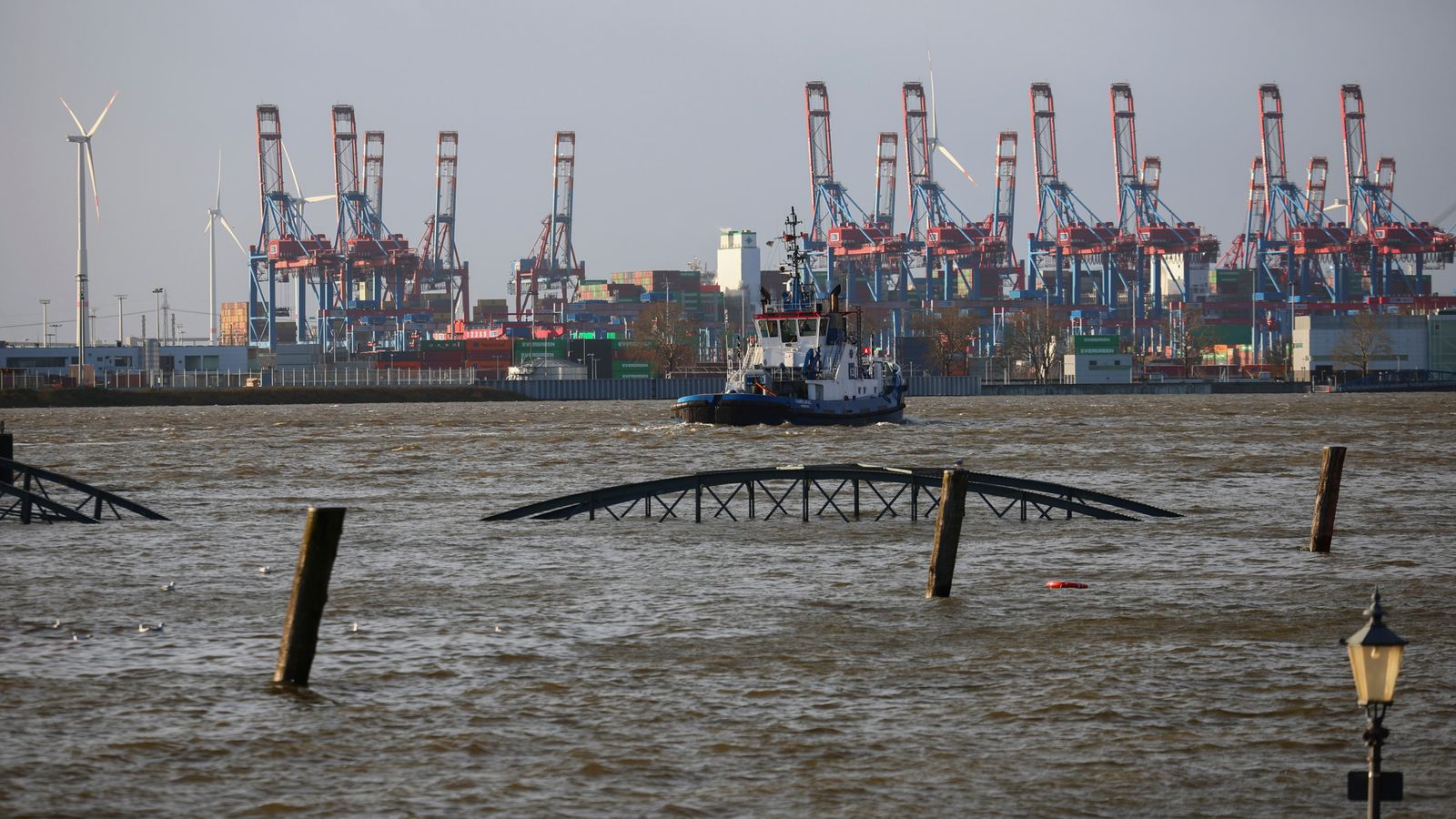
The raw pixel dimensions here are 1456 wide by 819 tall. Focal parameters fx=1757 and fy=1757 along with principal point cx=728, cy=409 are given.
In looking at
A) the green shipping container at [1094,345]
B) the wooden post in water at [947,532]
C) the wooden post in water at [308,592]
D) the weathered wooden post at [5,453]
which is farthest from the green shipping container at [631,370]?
the wooden post in water at [308,592]

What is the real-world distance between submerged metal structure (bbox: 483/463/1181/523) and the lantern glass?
17.8m

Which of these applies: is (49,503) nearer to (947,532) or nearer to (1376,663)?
(947,532)

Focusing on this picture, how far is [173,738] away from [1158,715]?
837 centimetres

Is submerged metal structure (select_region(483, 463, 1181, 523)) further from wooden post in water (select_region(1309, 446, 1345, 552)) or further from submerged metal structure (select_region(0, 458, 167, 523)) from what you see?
submerged metal structure (select_region(0, 458, 167, 523))

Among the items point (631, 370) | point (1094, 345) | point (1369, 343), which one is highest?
point (1369, 343)

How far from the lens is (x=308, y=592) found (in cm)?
1636

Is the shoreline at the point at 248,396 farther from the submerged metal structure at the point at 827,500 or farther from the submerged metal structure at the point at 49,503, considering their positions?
the submerged metal structure at the point at 827,500

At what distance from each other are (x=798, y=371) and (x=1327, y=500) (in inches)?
1942

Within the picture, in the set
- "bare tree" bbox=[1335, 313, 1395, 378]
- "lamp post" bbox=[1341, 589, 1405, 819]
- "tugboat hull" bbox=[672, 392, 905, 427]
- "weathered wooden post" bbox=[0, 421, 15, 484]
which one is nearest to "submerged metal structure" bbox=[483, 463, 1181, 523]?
"weathered wooden post" bbox=[0, 421, 15, 484]

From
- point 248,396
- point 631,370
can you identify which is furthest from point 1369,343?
point 248,396

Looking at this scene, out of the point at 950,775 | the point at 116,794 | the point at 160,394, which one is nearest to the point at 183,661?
the point at 116,794

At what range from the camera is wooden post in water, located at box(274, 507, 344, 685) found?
1605 centimetres

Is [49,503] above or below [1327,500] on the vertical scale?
below

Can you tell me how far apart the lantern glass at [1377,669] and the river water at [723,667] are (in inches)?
102
